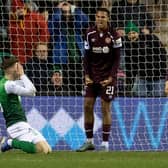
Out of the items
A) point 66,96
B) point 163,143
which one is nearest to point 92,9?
point 66,96

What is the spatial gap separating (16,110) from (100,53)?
7.01 ft

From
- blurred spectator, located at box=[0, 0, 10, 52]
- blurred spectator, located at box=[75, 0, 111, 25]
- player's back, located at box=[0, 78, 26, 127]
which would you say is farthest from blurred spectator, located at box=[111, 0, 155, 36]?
player's back, located at box=[0, 78, 26, 127]

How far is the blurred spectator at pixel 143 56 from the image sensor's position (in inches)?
534

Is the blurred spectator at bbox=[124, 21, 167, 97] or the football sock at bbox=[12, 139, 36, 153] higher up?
the blurred spectator at bbox=[124, 21, 167, 97]

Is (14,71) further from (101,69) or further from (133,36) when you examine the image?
(133,36)

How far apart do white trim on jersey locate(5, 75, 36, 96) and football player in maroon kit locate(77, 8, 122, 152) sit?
6.10 ft

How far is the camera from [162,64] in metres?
13.7

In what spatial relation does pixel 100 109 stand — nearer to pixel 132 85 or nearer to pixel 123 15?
pixel 132 85

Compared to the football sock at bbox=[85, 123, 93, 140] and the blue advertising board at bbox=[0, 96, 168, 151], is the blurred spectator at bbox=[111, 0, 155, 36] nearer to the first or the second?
the blue advertising board at bbox=[0, 96, 168, 151]

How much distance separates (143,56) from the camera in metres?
13.7

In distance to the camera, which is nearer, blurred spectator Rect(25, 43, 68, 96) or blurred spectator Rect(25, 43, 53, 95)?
blurred spectator Rect(25, 43, 68, 96)

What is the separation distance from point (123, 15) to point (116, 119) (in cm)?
238

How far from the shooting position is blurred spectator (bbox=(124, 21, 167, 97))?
1356 centimetres

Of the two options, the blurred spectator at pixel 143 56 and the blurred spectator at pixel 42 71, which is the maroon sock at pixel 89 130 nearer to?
the blurred spectator at pixel 42 71
